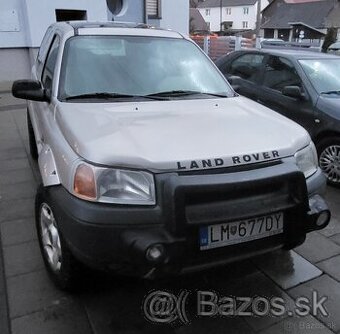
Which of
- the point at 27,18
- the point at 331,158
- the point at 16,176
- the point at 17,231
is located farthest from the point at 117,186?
the point at 27,18

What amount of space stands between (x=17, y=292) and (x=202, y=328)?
1303mm

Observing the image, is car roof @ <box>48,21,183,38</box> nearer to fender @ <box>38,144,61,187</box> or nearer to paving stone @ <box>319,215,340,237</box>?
fender @ <box>38,144,61,187</box>

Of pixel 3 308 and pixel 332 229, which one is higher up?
pixel 3 308

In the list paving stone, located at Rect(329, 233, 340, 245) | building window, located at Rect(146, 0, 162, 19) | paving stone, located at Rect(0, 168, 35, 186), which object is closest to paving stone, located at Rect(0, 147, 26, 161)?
paving stone, located at Rect(0, 168, 35, 186)

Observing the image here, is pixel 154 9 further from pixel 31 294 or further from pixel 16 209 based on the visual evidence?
pixel 31 294

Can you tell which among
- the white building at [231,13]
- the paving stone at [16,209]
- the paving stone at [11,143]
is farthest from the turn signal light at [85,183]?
the white building at [231,13]

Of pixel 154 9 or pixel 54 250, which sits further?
pixel 154 9

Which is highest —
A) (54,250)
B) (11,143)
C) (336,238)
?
(54,250)

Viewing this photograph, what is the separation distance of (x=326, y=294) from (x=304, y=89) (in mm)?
3149

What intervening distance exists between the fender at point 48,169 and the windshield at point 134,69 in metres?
0.47

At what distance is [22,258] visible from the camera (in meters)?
3.23

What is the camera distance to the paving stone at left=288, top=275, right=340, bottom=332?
2590 millimetres

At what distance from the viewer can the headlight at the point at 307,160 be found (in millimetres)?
2646

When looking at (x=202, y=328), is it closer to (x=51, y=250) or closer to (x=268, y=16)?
(x=51, y=250)
